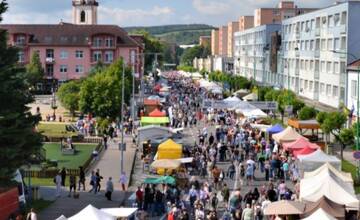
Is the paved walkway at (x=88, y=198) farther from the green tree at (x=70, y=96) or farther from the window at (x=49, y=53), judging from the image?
the window at (x=49, y=53)

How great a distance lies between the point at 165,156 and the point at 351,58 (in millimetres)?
37545

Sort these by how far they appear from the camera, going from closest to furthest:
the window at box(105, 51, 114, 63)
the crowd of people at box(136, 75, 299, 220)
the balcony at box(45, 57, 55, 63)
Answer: the crowd of people at box(136, 75, 299, 220) < the window at box(105, 51, 114, 63) < the balcony at box(45, 57, 55, 63)

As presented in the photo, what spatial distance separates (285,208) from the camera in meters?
25.3

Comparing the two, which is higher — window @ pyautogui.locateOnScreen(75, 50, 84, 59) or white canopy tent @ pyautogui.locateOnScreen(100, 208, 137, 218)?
window @ pyautogui.locateOnScreen(75, 50, 84, 59)

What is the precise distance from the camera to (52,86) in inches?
4715

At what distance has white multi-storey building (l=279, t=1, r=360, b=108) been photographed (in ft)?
243

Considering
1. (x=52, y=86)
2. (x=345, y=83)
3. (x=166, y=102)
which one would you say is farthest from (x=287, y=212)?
(x=52, y=86)

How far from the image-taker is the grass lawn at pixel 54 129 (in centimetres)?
6041

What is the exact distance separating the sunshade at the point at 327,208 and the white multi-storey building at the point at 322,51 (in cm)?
3554

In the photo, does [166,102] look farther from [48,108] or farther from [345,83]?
[345,83]

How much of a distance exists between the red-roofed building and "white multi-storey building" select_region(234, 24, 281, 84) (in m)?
21.8

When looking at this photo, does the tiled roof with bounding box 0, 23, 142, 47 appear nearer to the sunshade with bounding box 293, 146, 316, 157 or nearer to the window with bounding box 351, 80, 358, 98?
the window with bounding box 351, 80, 358, 98

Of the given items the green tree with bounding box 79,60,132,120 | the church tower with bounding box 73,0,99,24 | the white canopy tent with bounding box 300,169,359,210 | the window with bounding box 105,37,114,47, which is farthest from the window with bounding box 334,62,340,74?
the church tower with bounding box 73,0,99,24

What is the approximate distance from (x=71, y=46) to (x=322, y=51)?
48409 mm
